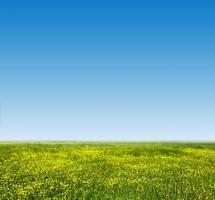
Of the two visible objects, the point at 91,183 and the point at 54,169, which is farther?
the point at 54,169

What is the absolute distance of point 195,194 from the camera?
19703 millimetres

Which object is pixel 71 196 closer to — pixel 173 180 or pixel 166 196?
pixel 166 196

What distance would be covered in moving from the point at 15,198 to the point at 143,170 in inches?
466

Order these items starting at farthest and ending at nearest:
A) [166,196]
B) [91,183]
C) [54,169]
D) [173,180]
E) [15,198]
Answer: [54,169] → [173,180] → [91,183] → [166,196] → [15,198]

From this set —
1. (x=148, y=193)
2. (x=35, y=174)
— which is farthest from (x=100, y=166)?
(x=148, y=193)

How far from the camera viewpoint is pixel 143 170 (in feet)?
91.9

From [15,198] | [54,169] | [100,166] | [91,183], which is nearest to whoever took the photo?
[15,198]

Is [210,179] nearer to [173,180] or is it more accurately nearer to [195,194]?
[173,180]

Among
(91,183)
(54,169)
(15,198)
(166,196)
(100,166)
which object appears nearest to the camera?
(15,198)

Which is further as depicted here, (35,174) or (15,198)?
(35,174)

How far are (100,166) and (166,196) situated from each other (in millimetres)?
11515

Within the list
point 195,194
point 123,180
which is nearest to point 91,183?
point 123,180

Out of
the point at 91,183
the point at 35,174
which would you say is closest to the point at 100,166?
the point at 35,174

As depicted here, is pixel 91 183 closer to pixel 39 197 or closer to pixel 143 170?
pixel 39 197
